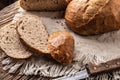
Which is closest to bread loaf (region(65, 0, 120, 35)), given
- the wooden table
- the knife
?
the knife

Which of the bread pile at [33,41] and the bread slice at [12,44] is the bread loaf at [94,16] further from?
the bread slice at [12,44]

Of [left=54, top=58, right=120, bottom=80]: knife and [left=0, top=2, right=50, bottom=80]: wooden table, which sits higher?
[left=0, top=2, right=50, bottom=80]: wooden table

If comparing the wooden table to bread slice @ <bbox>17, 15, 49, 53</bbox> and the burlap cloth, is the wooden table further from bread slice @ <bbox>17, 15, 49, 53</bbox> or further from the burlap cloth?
bread slice @ <bbox>17, 15, 49, 53</bbox>

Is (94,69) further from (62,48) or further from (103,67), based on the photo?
(62,48)

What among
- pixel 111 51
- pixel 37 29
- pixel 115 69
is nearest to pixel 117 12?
pixel 111 51

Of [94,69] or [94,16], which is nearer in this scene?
[94,69]

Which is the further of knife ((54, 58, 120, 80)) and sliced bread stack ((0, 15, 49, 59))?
sliced bread stack ((0, 15, 49, 59))

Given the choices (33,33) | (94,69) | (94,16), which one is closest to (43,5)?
(33,33)
